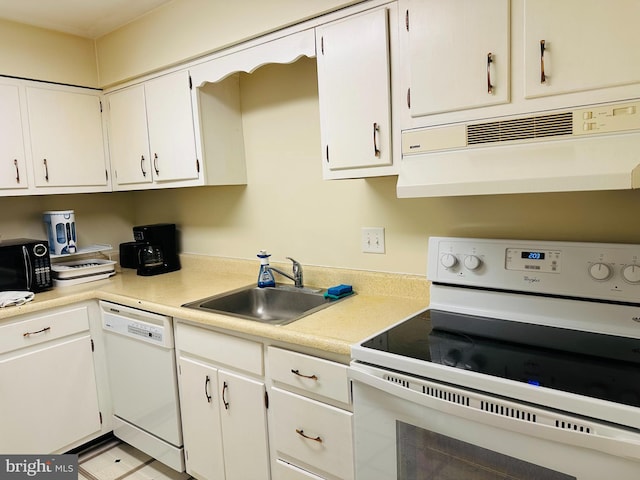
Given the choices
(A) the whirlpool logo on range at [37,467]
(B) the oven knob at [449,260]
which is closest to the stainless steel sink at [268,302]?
(B) the oven knob at [449,260]

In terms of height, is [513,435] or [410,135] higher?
[410,135]

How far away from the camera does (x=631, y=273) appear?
1283 mm

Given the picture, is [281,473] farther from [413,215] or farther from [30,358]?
[30,358]

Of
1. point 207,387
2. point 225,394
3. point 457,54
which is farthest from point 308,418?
point 457,54

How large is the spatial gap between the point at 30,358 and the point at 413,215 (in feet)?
6.37

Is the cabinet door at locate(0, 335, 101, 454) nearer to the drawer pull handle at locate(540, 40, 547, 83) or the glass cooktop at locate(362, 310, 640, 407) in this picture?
the glass cooktop at locate(362, 310, 640, 407)

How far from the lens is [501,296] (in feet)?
4.92

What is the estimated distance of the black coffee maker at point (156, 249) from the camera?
2.69m

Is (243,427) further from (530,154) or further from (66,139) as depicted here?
(66,139)

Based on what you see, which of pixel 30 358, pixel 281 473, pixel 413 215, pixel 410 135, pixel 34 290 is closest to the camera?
pixel 410 135

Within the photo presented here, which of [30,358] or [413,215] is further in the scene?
[30,358]

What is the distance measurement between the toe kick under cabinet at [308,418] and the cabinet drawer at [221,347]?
0.26 ft

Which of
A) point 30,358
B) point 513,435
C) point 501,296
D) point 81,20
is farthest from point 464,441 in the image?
point 81,20

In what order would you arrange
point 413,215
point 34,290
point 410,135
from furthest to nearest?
point 34,290, point 413,215, point 410,135
